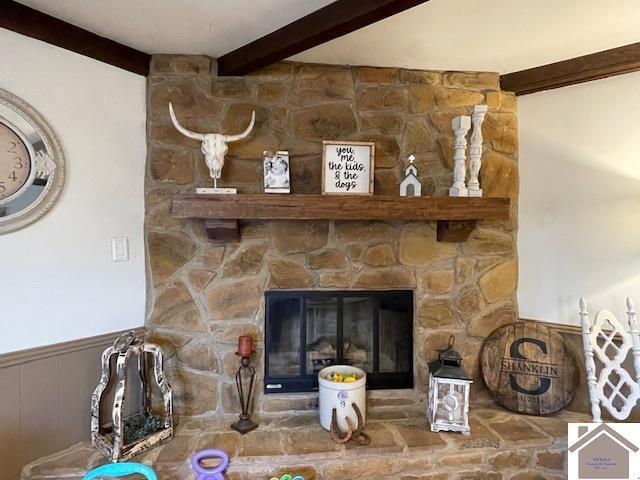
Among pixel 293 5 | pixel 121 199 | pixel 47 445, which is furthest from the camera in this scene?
pixel 121 199

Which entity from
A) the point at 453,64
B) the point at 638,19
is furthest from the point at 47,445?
the point at 638,19

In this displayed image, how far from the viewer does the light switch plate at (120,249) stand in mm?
1824

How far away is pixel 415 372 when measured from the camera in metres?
2.07

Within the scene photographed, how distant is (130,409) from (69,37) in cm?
178

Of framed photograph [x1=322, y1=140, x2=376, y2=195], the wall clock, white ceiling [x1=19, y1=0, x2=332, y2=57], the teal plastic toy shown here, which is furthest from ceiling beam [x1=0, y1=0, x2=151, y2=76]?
the teal plastic toy

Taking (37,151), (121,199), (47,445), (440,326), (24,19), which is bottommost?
(47,445)

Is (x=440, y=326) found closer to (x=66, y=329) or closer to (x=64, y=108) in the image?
(x=66, y=329)

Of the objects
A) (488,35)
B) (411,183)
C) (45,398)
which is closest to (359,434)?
(411,183)

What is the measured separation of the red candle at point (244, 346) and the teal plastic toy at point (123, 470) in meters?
0.58

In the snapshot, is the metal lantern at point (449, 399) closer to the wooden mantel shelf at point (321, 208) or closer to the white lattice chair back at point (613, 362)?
the white lattice chair back at point (613, 362)

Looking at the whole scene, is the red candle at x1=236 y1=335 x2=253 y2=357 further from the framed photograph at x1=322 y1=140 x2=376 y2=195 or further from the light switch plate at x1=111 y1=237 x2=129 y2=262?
the framed photograph at x1=322 y1=140 x2=376 y2=195

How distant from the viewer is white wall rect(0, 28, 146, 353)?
1.56 meters

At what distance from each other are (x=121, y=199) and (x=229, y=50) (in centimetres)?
93


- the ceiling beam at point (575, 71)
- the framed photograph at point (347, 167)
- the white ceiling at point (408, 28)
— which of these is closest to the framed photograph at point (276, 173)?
the framed photograph at point (347, 167)
